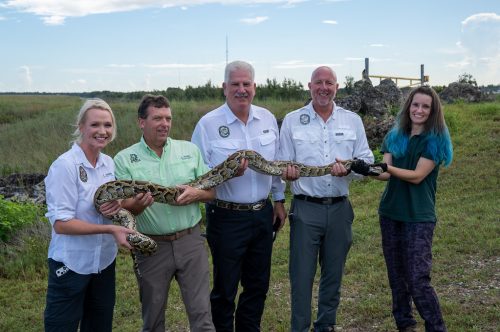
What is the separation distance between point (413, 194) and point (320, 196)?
3.46ft

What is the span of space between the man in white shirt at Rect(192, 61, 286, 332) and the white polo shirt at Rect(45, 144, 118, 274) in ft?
4.53

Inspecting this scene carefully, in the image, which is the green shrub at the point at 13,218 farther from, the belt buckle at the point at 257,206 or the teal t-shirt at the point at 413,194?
the teal t-shirt at the point at 413,194

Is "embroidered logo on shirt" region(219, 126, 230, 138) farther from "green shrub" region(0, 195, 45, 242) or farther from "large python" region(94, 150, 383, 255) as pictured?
"green shrub" region(0, 195, 45, 242)

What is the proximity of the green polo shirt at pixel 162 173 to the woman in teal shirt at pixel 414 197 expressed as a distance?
228 cm

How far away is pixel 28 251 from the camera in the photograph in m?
10.1

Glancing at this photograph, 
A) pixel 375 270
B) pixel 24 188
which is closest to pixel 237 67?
pixel 375 270

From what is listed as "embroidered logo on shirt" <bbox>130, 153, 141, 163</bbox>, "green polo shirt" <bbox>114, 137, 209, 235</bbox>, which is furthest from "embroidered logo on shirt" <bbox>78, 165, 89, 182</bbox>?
"embroidered logo on shirt" <bbox>130, 153, 141, 163</bbox>

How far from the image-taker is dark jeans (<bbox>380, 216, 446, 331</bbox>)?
229 inches

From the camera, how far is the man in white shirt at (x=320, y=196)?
610cm

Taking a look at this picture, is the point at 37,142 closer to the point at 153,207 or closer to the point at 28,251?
the point at 28,251

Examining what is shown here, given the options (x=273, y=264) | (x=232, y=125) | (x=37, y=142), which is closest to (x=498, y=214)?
(x=273, y=264)

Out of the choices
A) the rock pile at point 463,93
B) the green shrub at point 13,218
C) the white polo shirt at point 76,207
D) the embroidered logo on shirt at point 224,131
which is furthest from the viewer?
→ the rock pile at point 463,93

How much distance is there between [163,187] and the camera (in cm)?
505

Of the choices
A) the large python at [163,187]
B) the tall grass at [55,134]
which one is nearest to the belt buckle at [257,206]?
the large python at [163,187]
